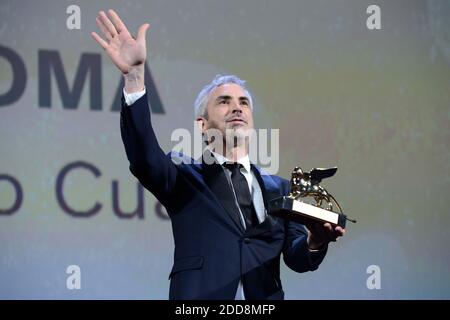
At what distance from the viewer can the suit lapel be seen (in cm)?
199

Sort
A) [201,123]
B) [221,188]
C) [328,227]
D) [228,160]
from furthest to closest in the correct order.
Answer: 1. [201,123]
2. [228,160]
3. [221,188]
4. [328,227]

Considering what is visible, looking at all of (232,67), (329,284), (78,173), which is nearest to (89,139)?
(78,173)

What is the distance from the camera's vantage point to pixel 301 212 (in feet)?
6.15

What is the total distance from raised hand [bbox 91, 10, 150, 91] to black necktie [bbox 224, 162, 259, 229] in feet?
1.39

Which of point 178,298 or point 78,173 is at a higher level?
point 78,173

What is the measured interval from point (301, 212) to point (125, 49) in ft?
1.98

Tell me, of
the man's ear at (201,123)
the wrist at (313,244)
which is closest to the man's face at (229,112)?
the man's ear at (201,123)

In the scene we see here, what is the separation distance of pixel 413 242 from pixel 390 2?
107 cm

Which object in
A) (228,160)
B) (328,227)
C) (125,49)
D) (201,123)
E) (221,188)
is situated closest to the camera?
(125,49)

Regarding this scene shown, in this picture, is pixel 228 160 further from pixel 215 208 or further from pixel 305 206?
pixel 305 206

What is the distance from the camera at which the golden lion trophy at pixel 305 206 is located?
1.88 metres

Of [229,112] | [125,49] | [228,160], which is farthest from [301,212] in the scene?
[125,49]

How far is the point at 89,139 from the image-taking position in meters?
3.00
